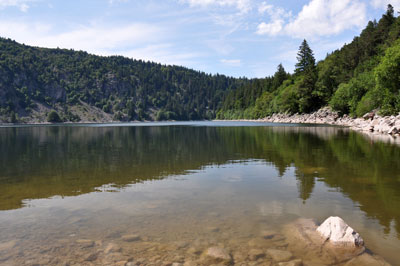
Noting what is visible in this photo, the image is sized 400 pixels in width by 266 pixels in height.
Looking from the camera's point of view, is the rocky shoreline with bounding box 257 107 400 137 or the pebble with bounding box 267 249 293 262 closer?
the pebble with bounding box 267 249 293 262

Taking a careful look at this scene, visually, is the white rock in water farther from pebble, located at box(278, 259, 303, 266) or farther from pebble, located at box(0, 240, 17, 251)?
pebble, located at box(0, 240, 17, 251)

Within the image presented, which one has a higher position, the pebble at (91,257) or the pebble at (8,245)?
the pebble at (8,245)

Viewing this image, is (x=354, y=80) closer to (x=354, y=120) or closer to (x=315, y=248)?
(x=354, y=120)

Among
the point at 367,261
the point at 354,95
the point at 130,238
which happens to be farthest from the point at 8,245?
the point at 354,95

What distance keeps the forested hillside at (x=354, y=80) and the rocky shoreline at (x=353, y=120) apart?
2638 mm

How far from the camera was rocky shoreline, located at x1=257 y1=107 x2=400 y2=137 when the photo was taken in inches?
1921

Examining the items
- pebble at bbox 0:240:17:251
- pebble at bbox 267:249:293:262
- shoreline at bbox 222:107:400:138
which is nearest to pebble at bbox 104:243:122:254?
pebble at bbox 0:240:17:251

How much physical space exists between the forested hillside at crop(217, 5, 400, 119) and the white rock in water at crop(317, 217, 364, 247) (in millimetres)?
55450

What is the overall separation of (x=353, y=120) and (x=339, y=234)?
8465 cm

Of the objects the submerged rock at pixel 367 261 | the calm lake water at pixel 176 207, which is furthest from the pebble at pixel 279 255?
the submerged rock at pixel 367 261

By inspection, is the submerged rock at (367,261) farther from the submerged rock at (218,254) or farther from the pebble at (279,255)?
the submerged rock at (218,254)

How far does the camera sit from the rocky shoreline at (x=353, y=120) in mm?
48787

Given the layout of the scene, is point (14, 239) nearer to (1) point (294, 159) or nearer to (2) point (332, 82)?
(1) point (294, 159)

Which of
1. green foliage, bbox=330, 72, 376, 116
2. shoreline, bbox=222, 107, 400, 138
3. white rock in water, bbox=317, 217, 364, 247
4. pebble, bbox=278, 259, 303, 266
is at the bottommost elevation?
pebble, bbox=278, 259, 303, 266
